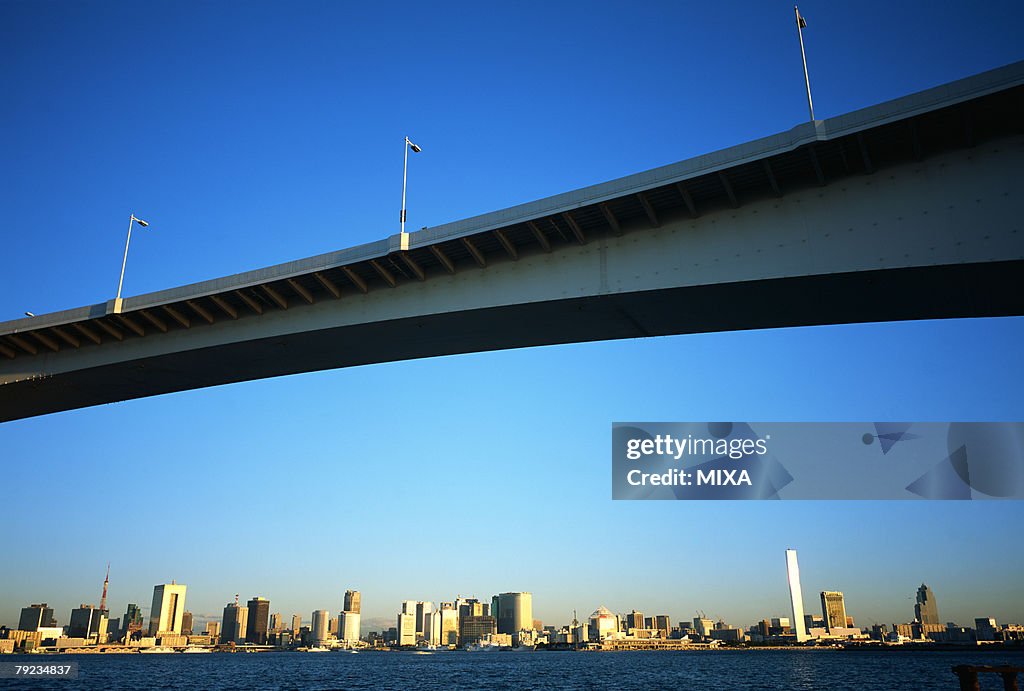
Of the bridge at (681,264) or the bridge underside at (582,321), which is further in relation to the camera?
the bridge underside at (582,321)

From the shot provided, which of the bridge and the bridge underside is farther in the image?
the bridge underside

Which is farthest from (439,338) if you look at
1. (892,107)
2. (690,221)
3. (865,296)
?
(892,107)

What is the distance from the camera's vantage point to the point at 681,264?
1712cm

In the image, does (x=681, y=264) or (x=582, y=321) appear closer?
(x=681, y=264)

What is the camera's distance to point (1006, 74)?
13.9 meters

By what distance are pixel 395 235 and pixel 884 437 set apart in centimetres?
1471

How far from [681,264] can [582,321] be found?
3.22m

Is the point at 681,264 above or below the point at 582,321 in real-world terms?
above

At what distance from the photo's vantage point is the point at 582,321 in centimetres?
1920

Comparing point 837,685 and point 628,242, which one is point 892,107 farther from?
point 837,685

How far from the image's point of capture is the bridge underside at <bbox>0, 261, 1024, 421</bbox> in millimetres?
15695

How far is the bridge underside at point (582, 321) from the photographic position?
1570 cm

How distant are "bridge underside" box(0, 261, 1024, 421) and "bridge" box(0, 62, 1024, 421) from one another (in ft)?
0.22

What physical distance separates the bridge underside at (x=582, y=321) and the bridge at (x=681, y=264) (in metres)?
0.07
